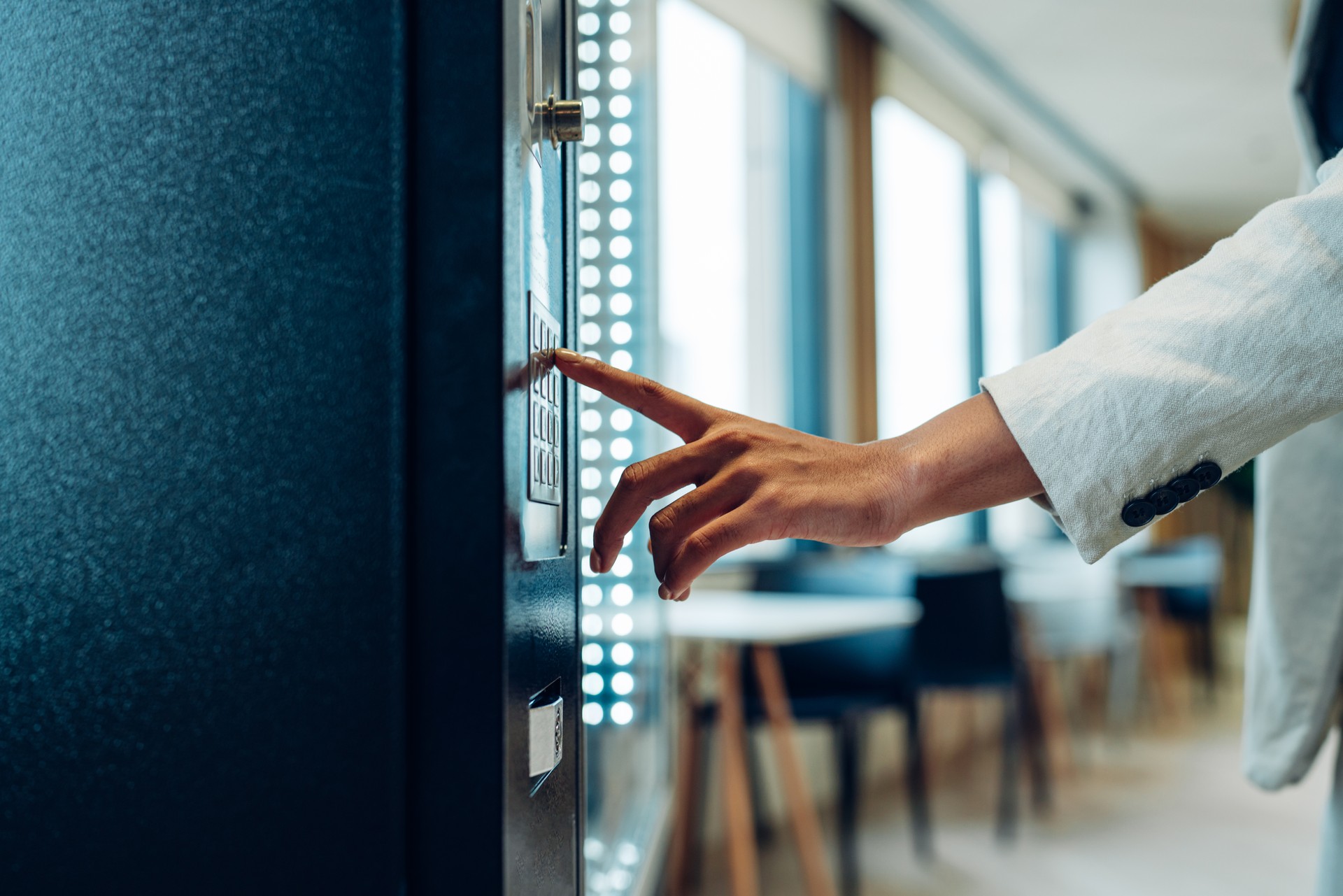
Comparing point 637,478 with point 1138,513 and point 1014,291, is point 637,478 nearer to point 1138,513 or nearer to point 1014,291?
point 1138,513

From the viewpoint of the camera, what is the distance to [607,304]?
121cm

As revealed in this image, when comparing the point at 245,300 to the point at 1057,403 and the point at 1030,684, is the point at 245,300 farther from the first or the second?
the point at 1030,684

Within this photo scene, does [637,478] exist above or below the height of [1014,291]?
below

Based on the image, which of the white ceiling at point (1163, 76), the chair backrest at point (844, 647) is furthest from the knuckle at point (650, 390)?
the white ceiling at point (1163, 76)

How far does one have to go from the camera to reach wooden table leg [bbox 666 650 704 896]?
2684 mm

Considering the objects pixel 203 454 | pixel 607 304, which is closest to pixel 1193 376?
pixel 203 454

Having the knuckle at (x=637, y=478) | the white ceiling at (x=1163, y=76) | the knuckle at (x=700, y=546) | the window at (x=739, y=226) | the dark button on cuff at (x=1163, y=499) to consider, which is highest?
the white ceiling at (x=1163, y=76)

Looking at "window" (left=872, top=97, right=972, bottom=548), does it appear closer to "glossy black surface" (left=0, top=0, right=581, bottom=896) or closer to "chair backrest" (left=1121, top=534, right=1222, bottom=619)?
"chair backrest" (left=1121, top=534, right=1222, bottom=619)

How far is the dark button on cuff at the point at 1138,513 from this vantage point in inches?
23.0

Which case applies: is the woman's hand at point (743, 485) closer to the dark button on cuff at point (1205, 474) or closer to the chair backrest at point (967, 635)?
the dark button on cuff at point (1205, 474)

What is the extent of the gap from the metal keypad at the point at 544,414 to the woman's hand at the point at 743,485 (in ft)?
0.05

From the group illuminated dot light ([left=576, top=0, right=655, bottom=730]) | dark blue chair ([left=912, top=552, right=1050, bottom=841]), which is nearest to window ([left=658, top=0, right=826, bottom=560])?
dark blue chair ([left=912, top=552, right=1050, bottom=841])

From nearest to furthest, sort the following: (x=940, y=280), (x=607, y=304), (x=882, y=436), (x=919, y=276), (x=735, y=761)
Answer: (x=607, y=304) → (x=735, y=761) → (x=882, y=436) → (x=919, y=276) → (x=940, y=280)

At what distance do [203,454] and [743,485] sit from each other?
0.26 meters
